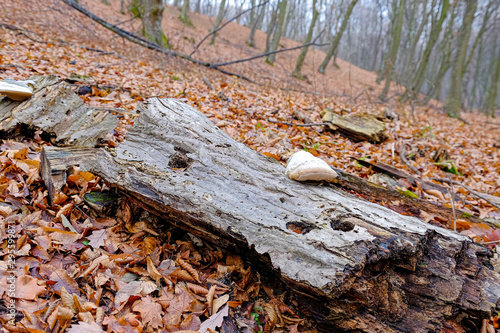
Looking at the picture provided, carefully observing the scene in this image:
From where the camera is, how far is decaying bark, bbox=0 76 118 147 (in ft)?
10.8

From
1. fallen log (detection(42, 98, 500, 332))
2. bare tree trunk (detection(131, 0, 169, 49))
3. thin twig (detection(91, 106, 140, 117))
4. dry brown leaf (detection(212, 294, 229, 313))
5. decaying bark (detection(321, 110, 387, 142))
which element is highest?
bare tree trunk (detection(131, 0, 169, 49))

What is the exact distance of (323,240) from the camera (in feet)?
5.96

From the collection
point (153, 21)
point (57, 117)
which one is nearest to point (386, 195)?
point (57, 117)

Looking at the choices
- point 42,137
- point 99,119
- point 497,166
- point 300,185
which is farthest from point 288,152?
point 497,166

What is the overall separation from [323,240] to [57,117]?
3553 mm

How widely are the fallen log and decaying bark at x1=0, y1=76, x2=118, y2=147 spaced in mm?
940

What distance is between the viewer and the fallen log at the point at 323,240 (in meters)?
1.73

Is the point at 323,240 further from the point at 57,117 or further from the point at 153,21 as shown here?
the point at 153,21

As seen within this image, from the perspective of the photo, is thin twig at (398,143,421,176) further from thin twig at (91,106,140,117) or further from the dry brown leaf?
thin twig at (91,106,140,117)

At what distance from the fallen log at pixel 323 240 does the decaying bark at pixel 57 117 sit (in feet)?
3.08

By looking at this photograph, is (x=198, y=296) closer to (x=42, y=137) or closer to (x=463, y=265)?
(x=463, y=265)

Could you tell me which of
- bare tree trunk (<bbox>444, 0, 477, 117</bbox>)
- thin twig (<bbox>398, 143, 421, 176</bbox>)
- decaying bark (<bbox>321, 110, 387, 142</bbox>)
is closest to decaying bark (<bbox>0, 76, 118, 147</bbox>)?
decaying bark (<bbox>321, 110, 387, 142</bbox>)

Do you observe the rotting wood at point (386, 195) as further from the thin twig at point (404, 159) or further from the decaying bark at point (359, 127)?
the decaying bark at point (359, 127)

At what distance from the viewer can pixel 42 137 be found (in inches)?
136
